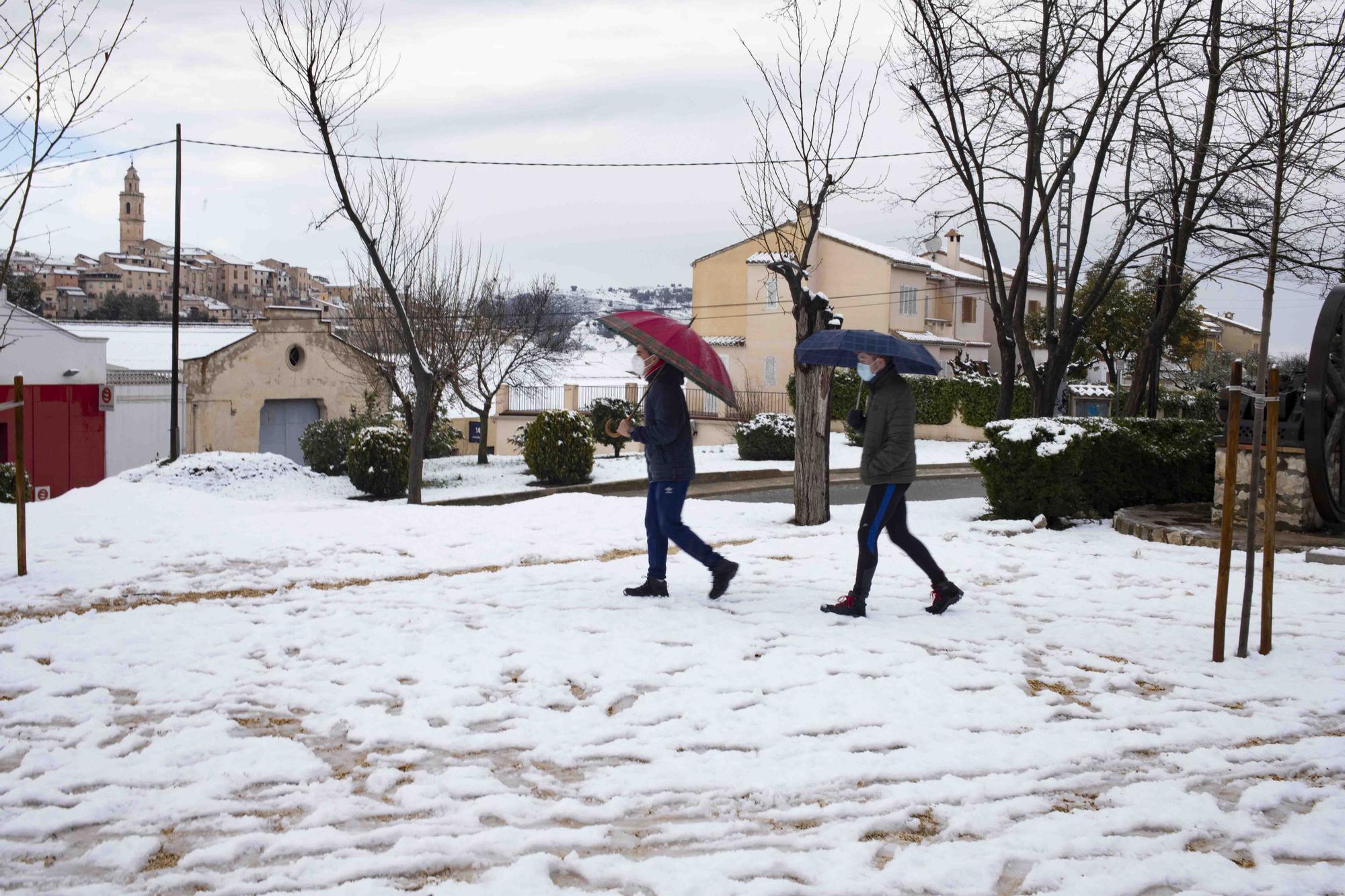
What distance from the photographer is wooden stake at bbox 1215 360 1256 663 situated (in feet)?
17.5

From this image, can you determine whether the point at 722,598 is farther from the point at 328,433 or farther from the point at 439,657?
the point at 328,433

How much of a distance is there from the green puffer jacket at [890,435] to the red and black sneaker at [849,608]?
2.46 feet

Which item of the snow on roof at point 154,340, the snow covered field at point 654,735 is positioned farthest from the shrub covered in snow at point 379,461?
the snow covered field at point 654,735

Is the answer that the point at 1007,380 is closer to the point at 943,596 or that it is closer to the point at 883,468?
the point at 943,596

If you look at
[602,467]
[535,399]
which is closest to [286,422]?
[535,399]

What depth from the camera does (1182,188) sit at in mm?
14086

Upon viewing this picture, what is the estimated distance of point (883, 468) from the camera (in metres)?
6.29

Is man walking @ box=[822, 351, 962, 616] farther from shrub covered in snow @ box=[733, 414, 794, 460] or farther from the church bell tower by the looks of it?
the church bell tower

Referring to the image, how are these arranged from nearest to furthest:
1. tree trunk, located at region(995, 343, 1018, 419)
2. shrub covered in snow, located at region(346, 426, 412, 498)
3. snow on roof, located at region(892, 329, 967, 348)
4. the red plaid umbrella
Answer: the red plaid umbrella
tree trunk, located at region(995, 343, 1018, 419)
shrub covered in snow, located at region(346, 426, 412, 498)
snow on roof, located at region(892, 329, 967, 348)

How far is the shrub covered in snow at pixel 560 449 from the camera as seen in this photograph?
73.1 ft

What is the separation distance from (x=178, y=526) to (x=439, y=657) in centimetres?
572

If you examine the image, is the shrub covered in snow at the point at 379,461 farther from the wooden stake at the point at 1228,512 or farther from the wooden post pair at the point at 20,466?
the wooden stake at the point at 1228,512

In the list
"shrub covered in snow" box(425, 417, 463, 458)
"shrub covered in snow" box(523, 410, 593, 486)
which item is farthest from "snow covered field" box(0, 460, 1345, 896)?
"shrub covered in snow" box(425, 417, 463, 458)

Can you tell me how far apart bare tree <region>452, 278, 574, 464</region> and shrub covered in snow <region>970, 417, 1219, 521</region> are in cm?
1694
